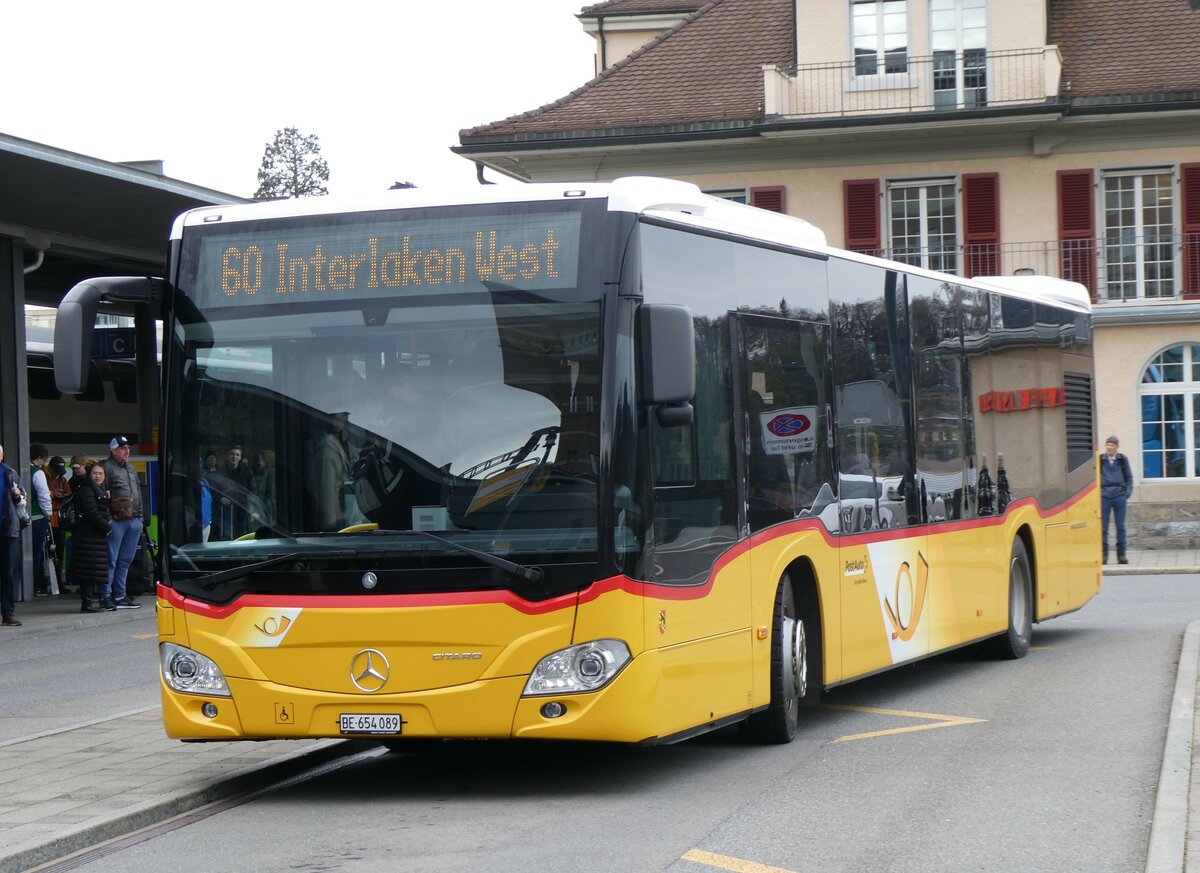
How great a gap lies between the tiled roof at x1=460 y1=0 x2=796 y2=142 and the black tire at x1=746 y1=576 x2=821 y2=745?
24324 millimetres

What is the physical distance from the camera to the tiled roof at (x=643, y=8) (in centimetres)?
4059

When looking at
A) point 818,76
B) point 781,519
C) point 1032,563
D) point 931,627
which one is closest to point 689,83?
point 818,76

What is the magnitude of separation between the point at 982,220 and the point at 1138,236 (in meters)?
2.79

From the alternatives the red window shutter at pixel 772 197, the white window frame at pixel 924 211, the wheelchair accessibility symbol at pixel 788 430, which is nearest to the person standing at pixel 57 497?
the red window shutter at pixel 772 197

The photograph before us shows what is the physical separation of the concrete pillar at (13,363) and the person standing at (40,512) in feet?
0.74

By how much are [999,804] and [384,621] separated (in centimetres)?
287

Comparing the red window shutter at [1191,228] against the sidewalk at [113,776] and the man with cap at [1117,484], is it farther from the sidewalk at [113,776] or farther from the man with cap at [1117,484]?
the sidewalk at [113,776]

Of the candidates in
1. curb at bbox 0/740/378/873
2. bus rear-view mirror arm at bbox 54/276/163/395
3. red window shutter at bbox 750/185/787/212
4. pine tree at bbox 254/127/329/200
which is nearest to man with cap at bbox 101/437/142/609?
curb at bbox 0/740/378/873

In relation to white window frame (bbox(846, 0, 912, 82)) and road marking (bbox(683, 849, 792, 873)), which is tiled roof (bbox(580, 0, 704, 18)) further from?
road marking (bbox(683, 849, 792, 873))

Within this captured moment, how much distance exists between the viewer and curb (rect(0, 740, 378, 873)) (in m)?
7.12

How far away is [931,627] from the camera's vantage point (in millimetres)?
12484

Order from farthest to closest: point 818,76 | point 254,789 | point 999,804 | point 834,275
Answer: point 818,76 < point 834,275 < point 254,789 < point 999,804

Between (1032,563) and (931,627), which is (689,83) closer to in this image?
(1032,563)

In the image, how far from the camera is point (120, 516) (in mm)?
21047
